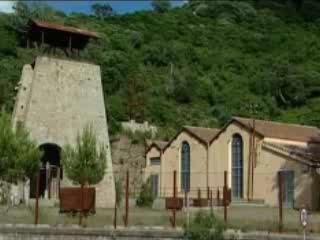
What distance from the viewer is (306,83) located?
4028 inches

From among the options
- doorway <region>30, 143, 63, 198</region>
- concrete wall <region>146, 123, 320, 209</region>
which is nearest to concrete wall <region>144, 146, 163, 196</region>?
concrete wall <region>146, 123, 320, 209</region>

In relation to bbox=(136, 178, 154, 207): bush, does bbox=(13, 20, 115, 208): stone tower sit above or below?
above

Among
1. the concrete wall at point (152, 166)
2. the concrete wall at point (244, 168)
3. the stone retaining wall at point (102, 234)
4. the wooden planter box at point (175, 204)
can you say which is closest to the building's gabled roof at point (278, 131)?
the concrete wall at point (244, 168)

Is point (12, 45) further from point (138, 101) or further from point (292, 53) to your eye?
point (292, 53)

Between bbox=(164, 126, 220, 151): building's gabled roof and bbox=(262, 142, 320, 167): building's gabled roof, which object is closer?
bbox=(262, 142, 320, 167): building's gabled roof

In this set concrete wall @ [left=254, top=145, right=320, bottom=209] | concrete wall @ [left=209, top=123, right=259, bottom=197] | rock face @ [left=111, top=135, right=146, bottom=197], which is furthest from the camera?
rock face @ [left=111, top=135, right=146, bottom=197]

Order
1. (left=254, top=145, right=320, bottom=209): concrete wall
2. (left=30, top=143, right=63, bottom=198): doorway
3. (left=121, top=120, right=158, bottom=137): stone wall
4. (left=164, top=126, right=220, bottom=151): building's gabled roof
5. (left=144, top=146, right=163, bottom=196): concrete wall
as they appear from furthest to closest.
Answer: (left=121, top=120, right=158, bottom=137): stone wall → (left=144, top=146, right=163, bottom=196): concrete wall → (left=164, top=126, right=220, bottom=151): building's gabled roof → (left=30, top=143, right=63, bottom=198): doorway → (left=254, top=145, right=320, bottom=209): concrete wall

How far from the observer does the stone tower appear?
45188 mm

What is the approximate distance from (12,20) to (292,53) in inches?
1958

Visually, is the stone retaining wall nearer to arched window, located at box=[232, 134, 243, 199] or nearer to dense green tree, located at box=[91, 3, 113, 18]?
arched window, located at box=[232, 134, 243, 199]

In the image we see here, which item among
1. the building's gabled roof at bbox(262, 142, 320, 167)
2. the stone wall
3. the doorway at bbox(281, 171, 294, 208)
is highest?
the stone wall

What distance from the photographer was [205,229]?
68.6 feet

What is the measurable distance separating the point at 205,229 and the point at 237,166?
29.3m

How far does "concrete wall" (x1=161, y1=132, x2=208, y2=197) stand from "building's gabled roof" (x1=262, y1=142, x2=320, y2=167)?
660 cm
